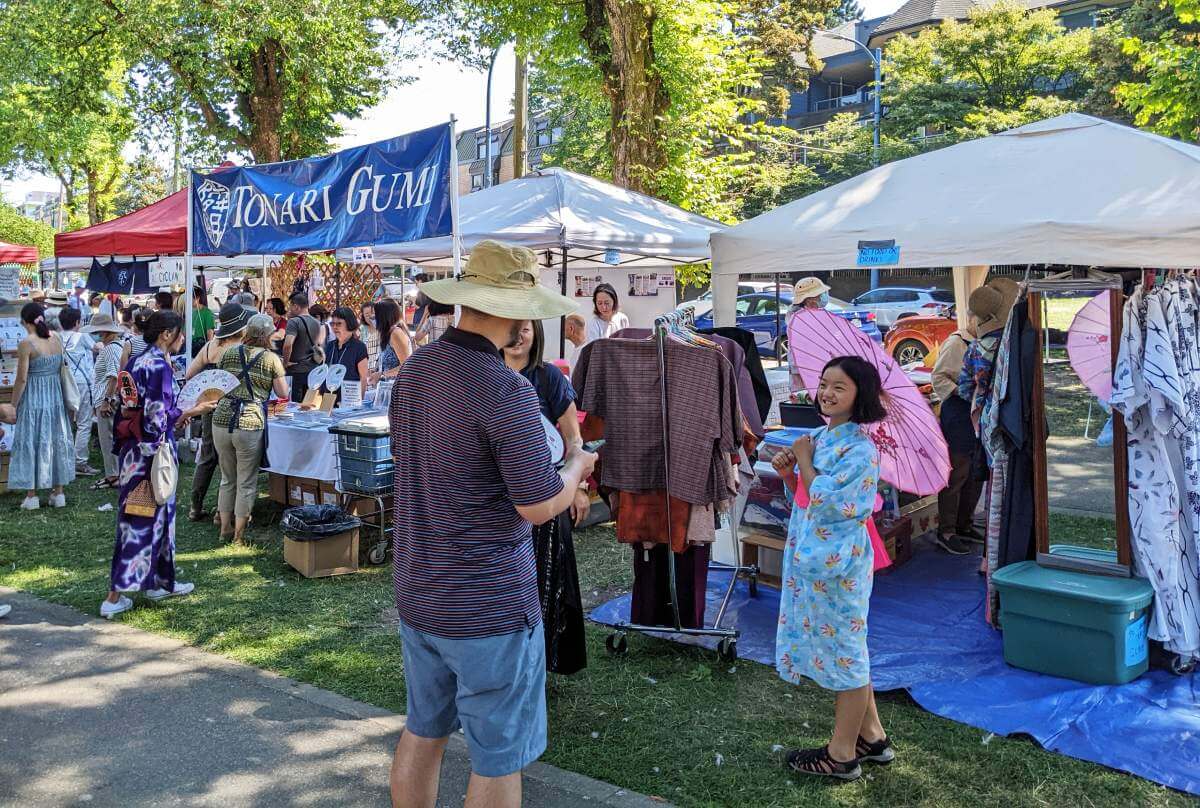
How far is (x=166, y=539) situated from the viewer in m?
5.88

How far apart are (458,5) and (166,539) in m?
15.5

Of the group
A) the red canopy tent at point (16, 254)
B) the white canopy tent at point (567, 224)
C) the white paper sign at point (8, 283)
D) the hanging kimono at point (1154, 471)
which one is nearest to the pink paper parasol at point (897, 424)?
the hanging kimono at point (1154, 471)

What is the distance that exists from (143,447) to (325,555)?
1.54 m

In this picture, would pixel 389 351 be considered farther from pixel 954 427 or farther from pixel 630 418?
pixel 954 427

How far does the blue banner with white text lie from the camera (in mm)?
6410

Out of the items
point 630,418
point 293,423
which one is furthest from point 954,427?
point 293,423

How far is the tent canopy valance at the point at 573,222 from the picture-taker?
8953mm

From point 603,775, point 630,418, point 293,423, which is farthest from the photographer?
point 293,423

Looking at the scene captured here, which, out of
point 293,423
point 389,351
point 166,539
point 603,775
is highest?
point 389,351

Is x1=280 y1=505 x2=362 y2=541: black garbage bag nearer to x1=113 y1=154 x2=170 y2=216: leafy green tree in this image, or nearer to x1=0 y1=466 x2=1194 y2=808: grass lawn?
x1=0 y1=466 x2=1194 y2=808: grass lawn

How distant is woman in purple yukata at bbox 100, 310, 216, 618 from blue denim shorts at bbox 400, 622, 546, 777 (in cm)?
350

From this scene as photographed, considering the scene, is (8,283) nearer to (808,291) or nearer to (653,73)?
(653,73)

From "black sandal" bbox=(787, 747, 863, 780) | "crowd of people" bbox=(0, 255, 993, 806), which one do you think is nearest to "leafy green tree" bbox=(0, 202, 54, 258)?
"crowd of people" bbox=(0, 255, 993, 806)

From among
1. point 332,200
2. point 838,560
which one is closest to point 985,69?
point 332,200
